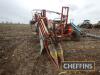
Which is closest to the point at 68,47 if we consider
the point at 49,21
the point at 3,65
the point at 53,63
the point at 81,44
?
the point at 81,44

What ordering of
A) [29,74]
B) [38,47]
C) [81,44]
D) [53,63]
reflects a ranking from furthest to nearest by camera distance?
[81,44]
[38,47]
[53,63]
[29,74]

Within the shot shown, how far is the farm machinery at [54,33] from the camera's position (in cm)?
1034

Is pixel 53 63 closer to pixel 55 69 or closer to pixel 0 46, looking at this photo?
pixel 55 69

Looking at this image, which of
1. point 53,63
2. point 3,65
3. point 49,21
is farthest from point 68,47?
point 3,65

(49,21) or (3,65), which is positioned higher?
(49,21)

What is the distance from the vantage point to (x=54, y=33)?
12.2m

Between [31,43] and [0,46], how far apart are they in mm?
1628

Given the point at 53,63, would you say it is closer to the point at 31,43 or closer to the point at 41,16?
the point at 31,43

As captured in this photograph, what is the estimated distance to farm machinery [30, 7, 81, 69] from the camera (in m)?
10.3

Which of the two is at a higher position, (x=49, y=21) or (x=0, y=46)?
(x=49, y=21)

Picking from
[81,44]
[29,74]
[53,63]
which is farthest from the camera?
[81,44]

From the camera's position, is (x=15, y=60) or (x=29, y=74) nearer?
(x=29, y=74)

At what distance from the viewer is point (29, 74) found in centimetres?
889

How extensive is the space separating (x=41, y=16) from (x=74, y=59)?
5.00 meters
